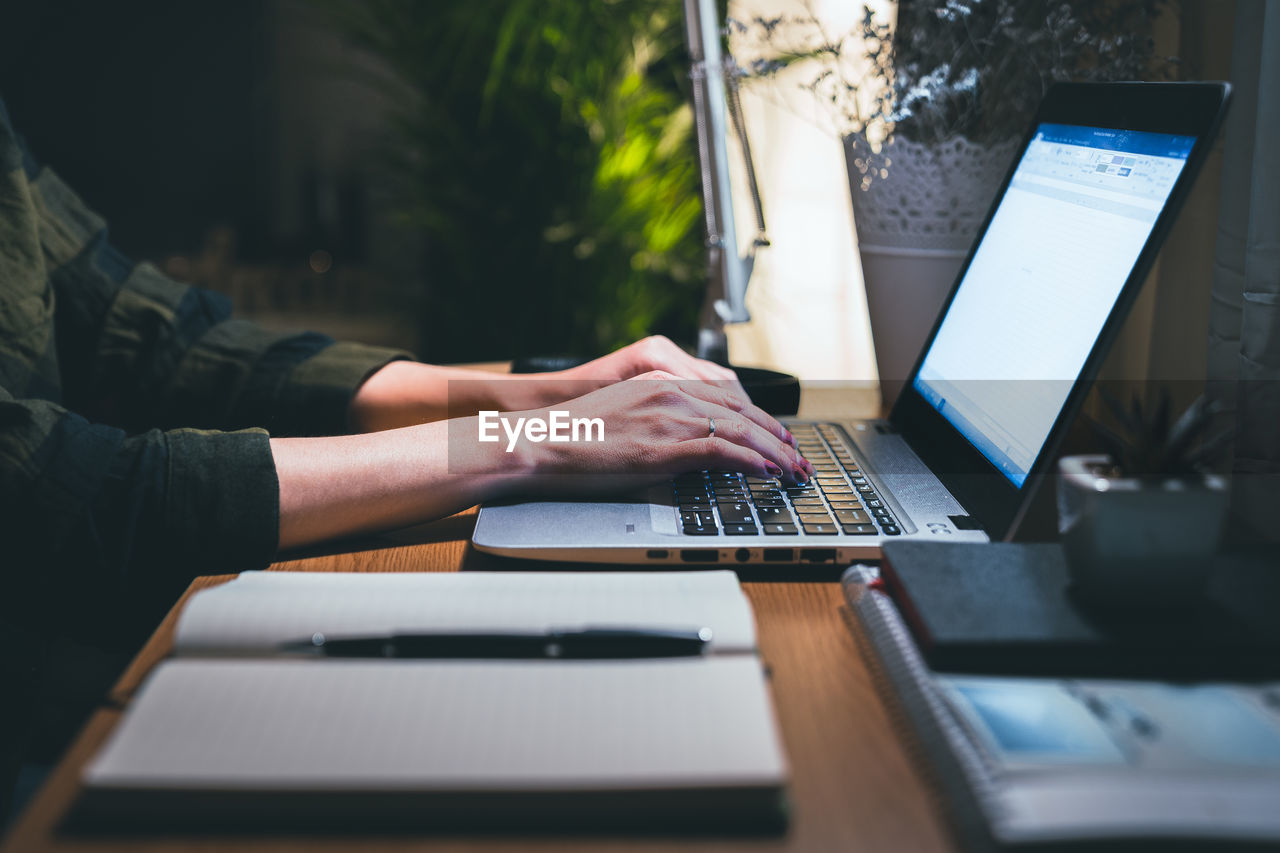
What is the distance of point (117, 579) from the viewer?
1.79ft

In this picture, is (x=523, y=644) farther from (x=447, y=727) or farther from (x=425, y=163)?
(x=425, y=163)

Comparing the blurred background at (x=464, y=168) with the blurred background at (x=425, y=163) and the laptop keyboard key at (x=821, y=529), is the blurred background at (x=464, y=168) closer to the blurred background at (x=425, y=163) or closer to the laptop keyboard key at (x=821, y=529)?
the blurred background at (x=425, y=163)

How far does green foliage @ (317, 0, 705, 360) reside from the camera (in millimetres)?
1812

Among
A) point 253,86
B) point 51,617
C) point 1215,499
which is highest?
point 253,86

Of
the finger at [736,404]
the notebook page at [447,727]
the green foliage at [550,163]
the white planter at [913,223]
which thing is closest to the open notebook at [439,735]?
the notebook page at [447,727]

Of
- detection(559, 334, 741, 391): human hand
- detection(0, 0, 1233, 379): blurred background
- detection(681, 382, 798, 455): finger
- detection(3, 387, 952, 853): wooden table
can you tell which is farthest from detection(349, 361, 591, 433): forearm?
detection(0, 0, 1233, 379): blurred background

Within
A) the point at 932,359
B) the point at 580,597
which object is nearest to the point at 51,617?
the point at 580,597

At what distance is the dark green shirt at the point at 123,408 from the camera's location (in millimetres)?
543

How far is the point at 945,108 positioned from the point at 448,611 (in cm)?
67

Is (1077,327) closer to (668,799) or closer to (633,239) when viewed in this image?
(668,799)

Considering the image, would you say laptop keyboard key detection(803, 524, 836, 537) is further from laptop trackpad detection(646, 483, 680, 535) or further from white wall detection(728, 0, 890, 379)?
white wall detection(728, 0, 890, 379)

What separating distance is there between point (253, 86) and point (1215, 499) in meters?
2.93

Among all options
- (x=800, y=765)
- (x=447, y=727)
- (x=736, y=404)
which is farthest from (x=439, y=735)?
(x=736, y=404)

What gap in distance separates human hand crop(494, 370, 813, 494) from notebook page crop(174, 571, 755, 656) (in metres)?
0.15
